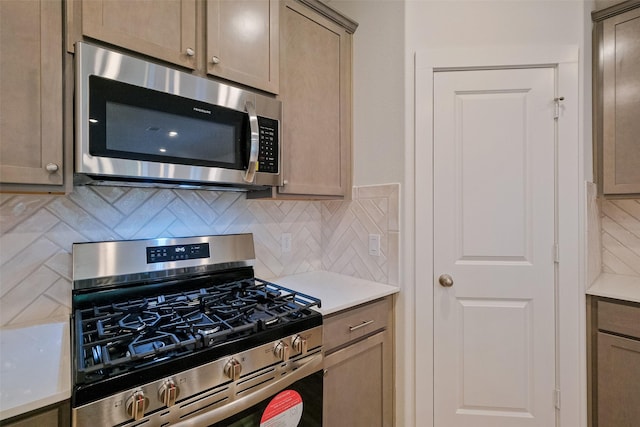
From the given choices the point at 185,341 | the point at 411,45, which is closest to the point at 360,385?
the point at 185,341

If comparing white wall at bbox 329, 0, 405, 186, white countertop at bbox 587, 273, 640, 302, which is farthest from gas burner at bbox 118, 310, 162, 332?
white countertop at bbox 587, 273, 640, 302

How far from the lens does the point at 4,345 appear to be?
3.18ft

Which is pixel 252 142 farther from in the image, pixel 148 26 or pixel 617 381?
pixel 617 381

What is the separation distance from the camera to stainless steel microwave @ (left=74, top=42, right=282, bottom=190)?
1.00 m

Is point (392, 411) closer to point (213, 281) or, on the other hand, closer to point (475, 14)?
point (213, 281)

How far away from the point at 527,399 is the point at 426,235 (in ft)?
3.28

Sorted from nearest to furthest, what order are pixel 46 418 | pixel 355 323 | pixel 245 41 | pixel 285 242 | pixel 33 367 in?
pixel 46 418 < pixel 33 367 < pixel 245 41 < pixel 355 323 < pixel 285 242

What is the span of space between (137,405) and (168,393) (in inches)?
2.9

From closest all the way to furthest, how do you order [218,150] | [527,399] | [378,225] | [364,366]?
[218,150], [364,366], [527,399], [378,225]

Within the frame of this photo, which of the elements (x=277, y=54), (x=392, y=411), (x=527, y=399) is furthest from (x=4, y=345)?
(x=527, y=399)

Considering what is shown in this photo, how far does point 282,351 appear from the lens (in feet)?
3.62

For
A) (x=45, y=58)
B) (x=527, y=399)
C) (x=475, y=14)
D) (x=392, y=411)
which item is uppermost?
(x=475, y=14)

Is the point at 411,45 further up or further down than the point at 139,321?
further up

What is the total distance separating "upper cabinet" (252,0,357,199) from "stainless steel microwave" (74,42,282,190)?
14cm
